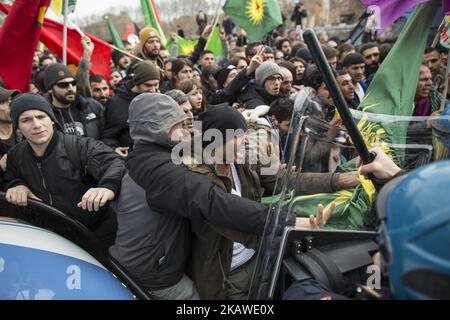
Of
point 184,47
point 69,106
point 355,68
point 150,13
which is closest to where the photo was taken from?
point 69,106

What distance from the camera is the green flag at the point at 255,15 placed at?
7.52 m

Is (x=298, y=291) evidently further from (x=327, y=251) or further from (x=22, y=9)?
(x=22, y=9)

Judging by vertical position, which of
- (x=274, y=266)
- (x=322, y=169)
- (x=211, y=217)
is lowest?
(x=274, y=266)

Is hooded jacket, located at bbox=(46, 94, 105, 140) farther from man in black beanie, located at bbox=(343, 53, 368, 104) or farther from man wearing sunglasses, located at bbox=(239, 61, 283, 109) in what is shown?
man in black beanie, located at bbox=(343, 53, 368, 104)

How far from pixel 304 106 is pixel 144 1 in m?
8.11

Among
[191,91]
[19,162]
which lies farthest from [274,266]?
[191,91]

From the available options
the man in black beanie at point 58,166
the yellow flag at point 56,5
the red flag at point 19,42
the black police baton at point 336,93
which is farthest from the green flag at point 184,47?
the black police baton at point 336,93

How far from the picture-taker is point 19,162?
2.84 metres

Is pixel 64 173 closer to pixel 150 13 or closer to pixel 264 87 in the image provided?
pixel 264 87

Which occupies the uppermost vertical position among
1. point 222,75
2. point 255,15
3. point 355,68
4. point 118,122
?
point 255,15

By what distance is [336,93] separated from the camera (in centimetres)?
168

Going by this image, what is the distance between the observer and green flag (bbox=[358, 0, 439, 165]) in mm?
2900

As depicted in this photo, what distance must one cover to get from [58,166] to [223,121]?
1083 mm

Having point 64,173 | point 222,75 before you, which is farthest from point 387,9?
point 222,75
